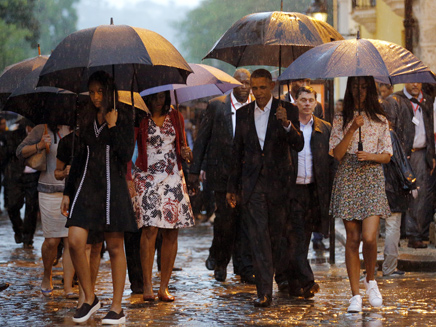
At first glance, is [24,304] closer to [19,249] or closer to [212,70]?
[212,70]

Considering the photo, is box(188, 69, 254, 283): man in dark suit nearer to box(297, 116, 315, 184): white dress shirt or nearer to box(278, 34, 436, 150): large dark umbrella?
box(297, 116, 315, 184): white dress shirt

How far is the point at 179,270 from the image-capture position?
1171 centimetres

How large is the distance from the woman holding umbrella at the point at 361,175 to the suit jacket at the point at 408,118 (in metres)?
4.13

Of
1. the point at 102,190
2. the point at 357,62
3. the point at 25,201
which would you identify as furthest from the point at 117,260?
the point at 25,201

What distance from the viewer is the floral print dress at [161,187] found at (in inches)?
356

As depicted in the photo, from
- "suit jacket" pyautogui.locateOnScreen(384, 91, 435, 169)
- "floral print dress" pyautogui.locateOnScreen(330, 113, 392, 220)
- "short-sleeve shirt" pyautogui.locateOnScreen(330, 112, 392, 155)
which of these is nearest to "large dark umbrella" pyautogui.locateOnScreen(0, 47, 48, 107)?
"short-sleeve shirt" pyautogui.locateOnScreen(330, 112, 392, 155)

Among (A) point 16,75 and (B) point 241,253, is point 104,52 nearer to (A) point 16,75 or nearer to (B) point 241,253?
(A) point 16,75

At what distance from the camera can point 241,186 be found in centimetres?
906

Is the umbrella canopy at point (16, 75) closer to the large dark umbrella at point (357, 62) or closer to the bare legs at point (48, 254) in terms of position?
the bare legs at point (48, 254)

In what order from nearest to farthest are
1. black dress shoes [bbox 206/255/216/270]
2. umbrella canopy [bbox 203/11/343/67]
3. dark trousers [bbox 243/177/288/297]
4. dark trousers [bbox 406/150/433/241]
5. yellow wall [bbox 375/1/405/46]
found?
1. dark trousers [bbox 243/177/288/297]
2. umbrella canopy [bbox 203/11/343/67]
3. black dress shoes [bbox 206/255/216/270]
4. dark trousers [bbox 406/150/433/241]
5. yellow wall [bbox 375/1/405/46]

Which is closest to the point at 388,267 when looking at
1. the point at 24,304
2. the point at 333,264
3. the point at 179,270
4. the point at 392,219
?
the point at 392,219

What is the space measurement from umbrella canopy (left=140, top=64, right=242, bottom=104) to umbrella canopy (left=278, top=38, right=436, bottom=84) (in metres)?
1.45

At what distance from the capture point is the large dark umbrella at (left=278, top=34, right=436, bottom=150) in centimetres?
802

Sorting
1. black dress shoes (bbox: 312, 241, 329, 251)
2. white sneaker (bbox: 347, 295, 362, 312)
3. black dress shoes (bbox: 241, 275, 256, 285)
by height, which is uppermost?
white sneaker (bbox: 347, 295, 362, 312)
